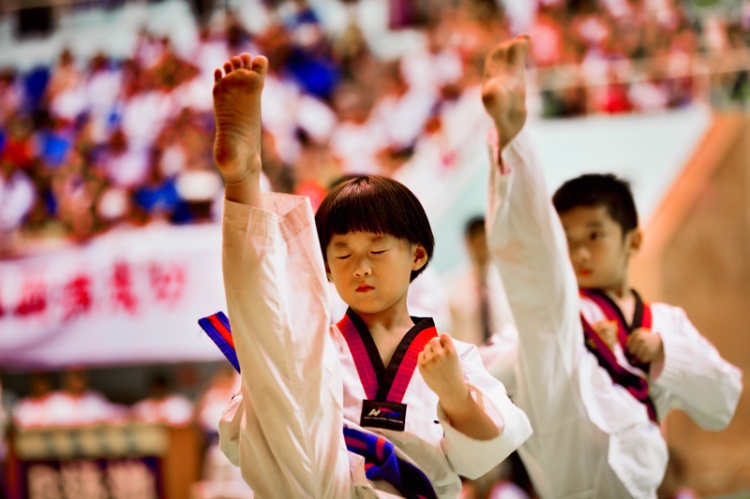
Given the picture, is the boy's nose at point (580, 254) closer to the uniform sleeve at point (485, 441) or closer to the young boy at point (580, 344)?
the young boy at point (580, 344)

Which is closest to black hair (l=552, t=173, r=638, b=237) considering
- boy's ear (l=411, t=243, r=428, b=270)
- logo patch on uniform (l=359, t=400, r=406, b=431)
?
boy's ear (l=411, t=243, r=428, b=270)

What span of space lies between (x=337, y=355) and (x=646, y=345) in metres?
0.77

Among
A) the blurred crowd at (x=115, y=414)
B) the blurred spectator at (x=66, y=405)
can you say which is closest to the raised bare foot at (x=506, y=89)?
the blurred crowd at (x=115, y=414)

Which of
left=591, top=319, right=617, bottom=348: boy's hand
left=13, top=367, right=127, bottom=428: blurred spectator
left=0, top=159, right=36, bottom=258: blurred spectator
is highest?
left=0, top=159, right=36, bottom=258: blurred spectator

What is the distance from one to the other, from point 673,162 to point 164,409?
3.47 meters

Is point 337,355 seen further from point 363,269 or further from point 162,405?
point 162,405

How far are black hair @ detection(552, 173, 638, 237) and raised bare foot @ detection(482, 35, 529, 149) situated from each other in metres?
0.35

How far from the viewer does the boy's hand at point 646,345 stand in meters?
1.81

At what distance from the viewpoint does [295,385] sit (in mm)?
1289

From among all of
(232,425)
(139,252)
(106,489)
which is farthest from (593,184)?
(106,489)

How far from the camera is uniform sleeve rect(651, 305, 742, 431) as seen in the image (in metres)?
1.83

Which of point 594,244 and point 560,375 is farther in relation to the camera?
point 594,244

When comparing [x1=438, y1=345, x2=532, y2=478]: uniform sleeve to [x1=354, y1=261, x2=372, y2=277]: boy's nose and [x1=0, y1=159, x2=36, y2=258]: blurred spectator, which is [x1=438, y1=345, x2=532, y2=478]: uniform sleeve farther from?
[x1=0, y1=159, x2=36, y2=258]: blurred spectator

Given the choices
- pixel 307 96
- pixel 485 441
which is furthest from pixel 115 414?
pixel 485 441
